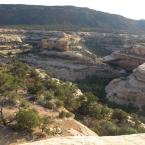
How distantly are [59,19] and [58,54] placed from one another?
93159 millimetres

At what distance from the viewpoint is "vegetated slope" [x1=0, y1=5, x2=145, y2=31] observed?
6619 inches

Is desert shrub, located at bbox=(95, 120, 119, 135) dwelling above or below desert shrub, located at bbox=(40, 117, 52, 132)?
below

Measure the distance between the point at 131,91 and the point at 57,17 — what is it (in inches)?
4599

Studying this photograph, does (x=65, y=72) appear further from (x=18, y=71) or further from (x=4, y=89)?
(x=4, y=89)

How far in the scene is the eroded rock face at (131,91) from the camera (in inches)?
2283

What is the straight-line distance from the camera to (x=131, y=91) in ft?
192

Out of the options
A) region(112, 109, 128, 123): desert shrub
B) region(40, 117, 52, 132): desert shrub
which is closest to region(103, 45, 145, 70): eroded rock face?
region(112, 109, 128, 123): desert shrub

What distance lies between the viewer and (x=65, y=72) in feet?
243

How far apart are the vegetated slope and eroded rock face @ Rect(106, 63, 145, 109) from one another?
10249cm

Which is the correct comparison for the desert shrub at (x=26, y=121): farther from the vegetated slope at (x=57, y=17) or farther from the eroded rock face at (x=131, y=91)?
the vegetated slope at (x=57, y=17)

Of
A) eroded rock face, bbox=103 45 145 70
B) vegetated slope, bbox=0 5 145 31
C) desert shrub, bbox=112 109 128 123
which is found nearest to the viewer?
desert shrub, bbox=112 109 128 123

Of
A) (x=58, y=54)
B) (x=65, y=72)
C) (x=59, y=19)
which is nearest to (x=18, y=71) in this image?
(x=65, y=72)

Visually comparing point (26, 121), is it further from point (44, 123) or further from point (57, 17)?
point (57, 17)

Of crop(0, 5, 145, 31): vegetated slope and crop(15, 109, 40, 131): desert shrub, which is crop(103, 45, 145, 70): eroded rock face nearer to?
crop(15, 109, 40, 131): desert shrub
